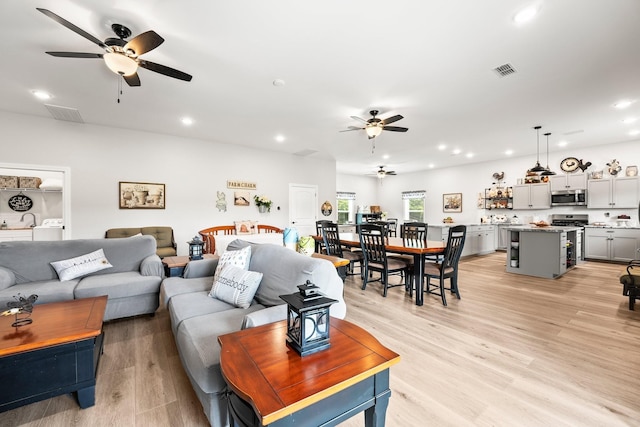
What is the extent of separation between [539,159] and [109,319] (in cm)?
985

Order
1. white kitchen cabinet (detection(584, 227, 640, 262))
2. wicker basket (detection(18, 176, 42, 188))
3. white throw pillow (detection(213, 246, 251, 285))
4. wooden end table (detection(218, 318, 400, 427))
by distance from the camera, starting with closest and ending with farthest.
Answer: wooden end table (detection(218, 318, 400, 427)) → white throw pillow (detection(213, 246, 251, 285)) → wicker basket (detection(18, 176, 42, 188)) → white kitchen cabinet (detection(584, 227, 640, 262))

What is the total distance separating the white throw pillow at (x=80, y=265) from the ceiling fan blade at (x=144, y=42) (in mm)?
2272

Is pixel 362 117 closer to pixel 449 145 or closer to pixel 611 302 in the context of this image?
pixel 449 145

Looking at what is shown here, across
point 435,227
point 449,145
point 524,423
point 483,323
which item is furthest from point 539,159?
point 524,423

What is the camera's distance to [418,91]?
3615 mm

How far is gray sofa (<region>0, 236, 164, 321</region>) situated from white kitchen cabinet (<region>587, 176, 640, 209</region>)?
9260 mm

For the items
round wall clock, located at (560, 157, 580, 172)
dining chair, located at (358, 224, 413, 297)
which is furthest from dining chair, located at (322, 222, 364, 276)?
round wall clock, located at (560, 157, 580, 172)

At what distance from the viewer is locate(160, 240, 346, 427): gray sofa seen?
1.40m

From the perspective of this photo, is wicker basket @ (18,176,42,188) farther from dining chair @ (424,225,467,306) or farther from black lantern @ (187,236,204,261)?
dining chair @ (424,225,467,306)

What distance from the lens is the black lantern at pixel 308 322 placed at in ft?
3.78

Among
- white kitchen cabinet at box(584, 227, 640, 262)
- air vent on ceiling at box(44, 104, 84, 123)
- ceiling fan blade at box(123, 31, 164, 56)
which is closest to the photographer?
ceiling fan blade at box(123, 31, 164, 56)

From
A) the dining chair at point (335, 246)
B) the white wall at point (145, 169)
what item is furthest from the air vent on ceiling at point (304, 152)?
the dining chair at point (335, 246)

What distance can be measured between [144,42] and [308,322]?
2.53 meters

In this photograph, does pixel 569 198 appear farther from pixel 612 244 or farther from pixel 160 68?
pixel 160 68
